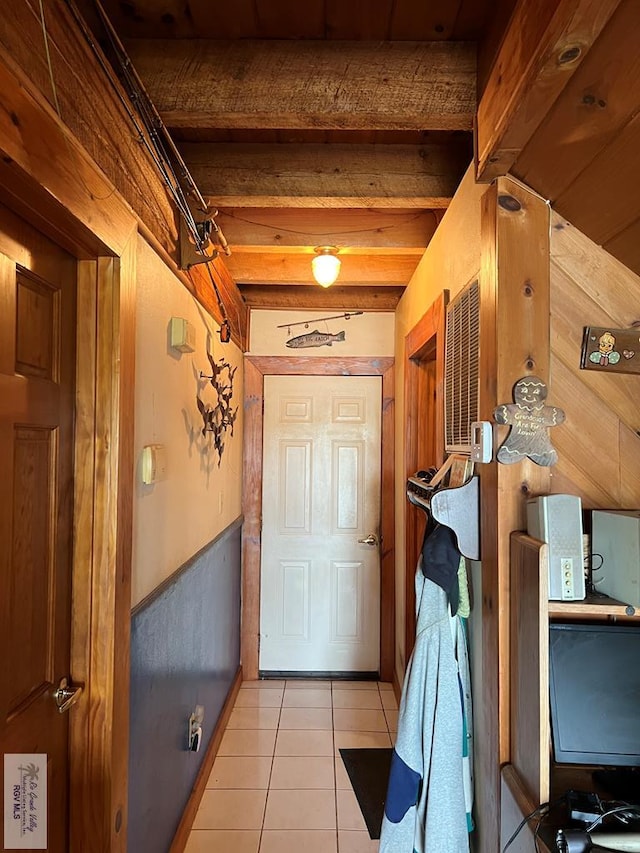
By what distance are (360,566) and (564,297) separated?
8.34ft

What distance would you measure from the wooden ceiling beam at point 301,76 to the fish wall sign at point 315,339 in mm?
2037

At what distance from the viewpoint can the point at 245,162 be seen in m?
1.98

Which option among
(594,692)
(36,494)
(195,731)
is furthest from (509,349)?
(195,731)

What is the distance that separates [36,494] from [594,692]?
4.39 ft

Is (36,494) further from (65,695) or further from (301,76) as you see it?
(301,76)

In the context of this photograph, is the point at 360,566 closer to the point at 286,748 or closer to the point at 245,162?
the point at 286,748

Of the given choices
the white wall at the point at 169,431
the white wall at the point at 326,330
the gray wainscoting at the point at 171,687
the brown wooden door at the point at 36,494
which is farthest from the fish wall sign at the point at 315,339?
the brown wooden door at the point at 36,494

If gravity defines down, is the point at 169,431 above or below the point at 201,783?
above

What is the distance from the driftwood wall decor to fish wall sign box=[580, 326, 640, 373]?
149cm

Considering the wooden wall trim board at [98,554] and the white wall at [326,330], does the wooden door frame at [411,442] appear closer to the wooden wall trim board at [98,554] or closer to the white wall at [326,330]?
the white wall at [326,330]

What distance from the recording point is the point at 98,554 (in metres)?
1.27

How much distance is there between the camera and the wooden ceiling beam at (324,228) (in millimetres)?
2484

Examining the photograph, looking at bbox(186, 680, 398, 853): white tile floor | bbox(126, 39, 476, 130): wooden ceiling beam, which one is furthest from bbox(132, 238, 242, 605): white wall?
bbox(186, 680, 398, 853): white tile floor

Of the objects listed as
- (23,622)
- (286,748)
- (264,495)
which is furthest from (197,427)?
(286,748)
